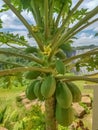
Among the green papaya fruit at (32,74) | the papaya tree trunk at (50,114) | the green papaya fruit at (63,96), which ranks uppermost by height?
the green papaya fruit at (32,74)

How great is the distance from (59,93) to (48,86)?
0.25ft

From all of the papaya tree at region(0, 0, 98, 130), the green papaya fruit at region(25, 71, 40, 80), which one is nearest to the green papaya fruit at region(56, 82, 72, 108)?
the papaya tree at region(0, 0, 98, 130)

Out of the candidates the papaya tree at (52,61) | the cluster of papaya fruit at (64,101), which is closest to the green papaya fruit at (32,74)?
the papaya tree at (52,61)

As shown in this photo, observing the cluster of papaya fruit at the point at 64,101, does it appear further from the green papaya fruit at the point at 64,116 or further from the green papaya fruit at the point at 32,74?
the green papaya fruit at the point at 32,74

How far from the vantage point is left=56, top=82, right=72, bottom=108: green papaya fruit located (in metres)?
1.24

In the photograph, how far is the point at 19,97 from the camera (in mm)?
3826

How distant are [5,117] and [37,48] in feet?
7.84

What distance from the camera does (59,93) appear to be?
1282mm

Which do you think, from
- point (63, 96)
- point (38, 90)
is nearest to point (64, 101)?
point (63, 96)

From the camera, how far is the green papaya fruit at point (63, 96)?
1.24m

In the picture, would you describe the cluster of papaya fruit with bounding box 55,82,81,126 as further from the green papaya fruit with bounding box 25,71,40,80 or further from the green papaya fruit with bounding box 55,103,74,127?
the green papaya fruit with bounding box 25,71,40,80

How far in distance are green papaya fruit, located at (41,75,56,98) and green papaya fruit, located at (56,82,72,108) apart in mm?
30

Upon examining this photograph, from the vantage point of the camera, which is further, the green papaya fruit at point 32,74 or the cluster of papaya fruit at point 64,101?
the green papaya fruit at point 32,74

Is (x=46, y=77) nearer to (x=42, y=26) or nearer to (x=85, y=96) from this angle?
(x=42, y=26)
